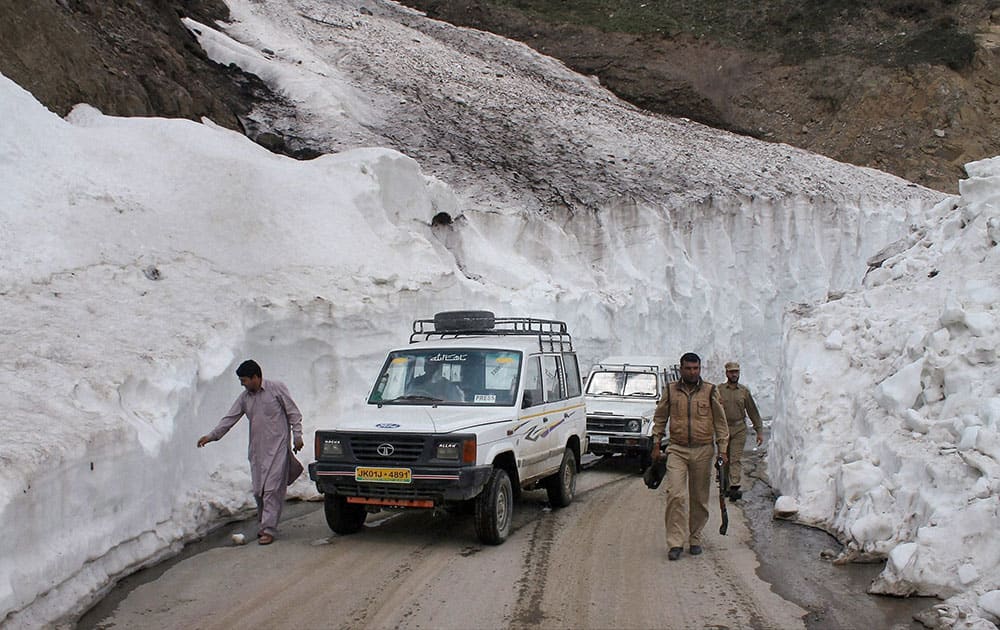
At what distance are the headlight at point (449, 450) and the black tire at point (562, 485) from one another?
100 inches

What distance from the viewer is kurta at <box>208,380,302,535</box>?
7.93 m

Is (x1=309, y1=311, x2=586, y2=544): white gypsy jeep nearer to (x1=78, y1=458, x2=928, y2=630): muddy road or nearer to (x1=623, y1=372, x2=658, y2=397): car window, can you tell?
(x1=78, y1=458, x2=928, y2=630): muddy road

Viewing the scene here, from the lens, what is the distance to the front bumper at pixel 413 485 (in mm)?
7344

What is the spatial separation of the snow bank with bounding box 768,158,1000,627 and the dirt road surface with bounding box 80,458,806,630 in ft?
3.48

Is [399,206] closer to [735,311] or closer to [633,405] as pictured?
[633,405]

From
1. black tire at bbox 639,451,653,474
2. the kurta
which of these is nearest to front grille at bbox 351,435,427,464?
the kurta

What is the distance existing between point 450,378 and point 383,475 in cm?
147

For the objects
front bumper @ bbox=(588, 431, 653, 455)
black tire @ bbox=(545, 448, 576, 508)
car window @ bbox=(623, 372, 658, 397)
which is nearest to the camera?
black tire @ bbox=(545, 448, 576, 508)

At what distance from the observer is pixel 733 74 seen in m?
40.4

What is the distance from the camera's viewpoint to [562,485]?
973 centimetres

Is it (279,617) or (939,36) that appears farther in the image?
(939,36)

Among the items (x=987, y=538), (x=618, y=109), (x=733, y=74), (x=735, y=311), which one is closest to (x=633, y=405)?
(x=987, y=538)

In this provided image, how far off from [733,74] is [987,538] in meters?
37.8

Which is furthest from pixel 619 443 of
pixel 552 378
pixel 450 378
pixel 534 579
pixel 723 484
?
pixel 534 579
